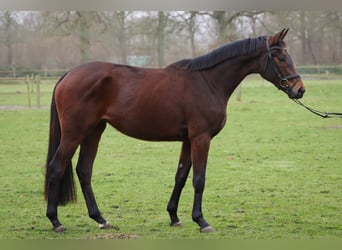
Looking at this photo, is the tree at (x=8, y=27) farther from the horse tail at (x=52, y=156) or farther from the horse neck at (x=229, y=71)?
the horse neck at (x=229, y=71)

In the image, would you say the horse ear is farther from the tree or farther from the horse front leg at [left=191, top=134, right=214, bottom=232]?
the tree

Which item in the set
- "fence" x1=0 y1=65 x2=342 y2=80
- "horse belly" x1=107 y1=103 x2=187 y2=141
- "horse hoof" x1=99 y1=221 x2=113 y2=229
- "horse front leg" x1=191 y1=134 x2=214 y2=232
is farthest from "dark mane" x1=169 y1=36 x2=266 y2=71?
"fence" x1=0 y1=65 x2=342 y2=80

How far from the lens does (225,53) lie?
4.75m

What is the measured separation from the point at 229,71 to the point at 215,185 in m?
2.45

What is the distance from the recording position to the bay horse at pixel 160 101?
14.9 ft

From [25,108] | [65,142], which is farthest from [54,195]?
[25,108]

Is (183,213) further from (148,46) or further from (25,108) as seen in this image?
(25,108)

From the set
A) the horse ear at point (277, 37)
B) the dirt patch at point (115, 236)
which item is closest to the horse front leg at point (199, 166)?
the dirt patch at point (115, 236)

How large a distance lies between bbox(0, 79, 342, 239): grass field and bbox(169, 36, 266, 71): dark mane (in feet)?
5.25

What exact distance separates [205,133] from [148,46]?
7.66 m

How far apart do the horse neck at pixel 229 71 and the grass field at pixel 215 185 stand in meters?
1.40

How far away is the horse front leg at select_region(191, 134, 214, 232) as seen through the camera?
4.53 metres

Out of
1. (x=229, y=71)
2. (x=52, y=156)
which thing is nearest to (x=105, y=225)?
(x=52, y=156)

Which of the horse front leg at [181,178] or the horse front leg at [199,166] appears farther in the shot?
the horse front leg at [181,178]
